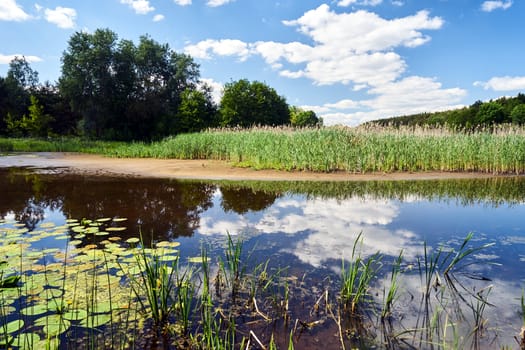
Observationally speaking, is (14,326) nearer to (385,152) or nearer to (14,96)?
(385,152)

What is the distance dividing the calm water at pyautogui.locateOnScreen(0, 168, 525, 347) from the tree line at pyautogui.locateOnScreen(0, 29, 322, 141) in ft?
102

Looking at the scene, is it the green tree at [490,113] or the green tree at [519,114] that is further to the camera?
the green tree at [490,113]

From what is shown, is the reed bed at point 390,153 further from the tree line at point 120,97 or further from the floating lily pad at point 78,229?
the tree line at point 120,97

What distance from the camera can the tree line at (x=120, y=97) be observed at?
121ft

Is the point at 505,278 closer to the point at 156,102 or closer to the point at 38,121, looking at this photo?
the point at 156,102

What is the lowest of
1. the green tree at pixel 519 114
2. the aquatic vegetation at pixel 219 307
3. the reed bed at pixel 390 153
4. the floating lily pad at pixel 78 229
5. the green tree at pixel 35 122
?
the aquatic vegetation at pixel 219 307

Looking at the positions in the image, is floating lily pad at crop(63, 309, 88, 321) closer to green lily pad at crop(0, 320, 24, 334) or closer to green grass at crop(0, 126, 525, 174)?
green lily pad at crop(0, 320, 24, 334)

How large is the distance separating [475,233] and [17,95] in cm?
6084

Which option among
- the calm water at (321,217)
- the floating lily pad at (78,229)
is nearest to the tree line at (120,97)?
the calm water at (321,217)

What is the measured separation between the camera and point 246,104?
53.2 meters

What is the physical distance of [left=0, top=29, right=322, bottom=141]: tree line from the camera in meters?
37.0

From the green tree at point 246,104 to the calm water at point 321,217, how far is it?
136 ft

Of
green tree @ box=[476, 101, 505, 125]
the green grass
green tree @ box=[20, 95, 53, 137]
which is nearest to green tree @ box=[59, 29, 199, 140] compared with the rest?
green tree @ box=[20, 95, 53, 137]

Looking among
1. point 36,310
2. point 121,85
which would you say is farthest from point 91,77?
point 36,310
